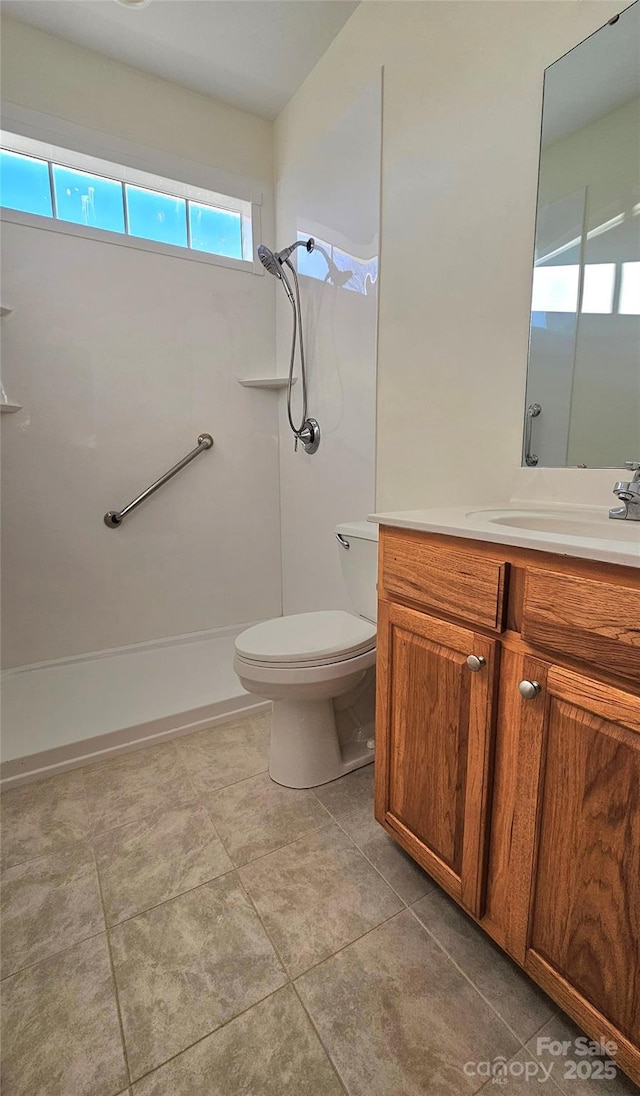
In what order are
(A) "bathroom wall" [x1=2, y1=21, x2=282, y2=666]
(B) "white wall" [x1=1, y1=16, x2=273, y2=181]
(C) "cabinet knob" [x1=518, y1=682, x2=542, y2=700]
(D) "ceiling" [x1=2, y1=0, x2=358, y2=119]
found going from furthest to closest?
(A) "bathroom wall" [x1=2, y1=21, x2=282, y2=666], (B) "white wall" [x1=1, y1=16, x2=273, y2=181], (D) "ceiling" [x1=2, y1=0, x2=358, y2=119], (C) "cabinet knob" [x1=518, y1=682, x2=542, y2=700]

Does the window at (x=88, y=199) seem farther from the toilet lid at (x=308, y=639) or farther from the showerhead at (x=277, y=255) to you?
the toilet lid at (x=308, y=639)

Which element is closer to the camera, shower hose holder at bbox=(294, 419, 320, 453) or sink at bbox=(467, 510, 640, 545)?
sink at bbox=(467, 510, 640, 545)

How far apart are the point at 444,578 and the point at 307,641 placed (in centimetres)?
65

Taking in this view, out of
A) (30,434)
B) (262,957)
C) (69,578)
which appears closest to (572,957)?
(262,957)

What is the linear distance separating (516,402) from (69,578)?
1.92m

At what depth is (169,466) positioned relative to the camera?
7.61 feet

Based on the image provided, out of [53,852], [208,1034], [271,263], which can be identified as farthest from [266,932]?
[271,263]

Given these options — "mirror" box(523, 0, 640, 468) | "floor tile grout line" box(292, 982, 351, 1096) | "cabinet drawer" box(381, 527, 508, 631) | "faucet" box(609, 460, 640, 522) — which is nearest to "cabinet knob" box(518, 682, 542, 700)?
"cabinet drawer" box(381, 527, 508, 631)

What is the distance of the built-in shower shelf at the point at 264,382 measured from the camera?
7.74 feet

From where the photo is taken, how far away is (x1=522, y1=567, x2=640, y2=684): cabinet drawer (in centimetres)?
65

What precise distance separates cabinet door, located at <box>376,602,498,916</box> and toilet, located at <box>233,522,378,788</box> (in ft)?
0.90

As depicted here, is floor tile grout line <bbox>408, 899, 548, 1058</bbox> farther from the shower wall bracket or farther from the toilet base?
the shower wall bracket

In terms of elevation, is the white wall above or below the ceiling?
below

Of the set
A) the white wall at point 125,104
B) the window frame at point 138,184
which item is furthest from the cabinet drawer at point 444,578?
the white wall at point 125,104
